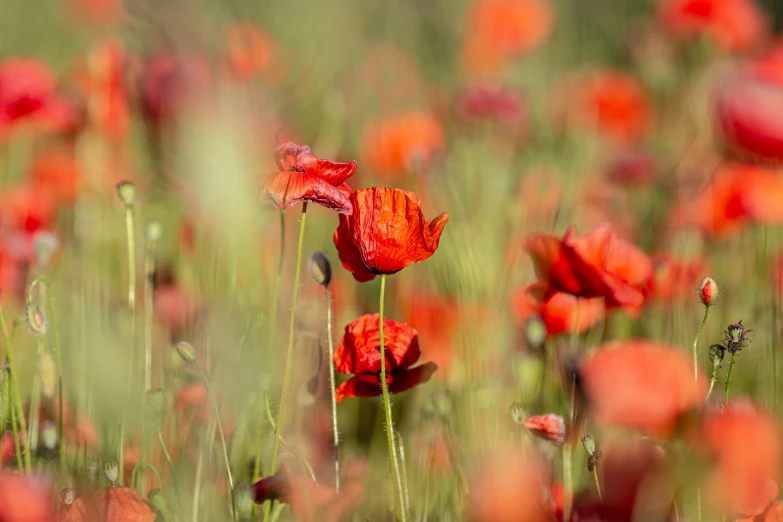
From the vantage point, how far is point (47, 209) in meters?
1.10

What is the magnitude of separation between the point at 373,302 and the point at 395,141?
39cm

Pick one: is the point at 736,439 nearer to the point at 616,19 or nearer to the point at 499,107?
the point at 499,107

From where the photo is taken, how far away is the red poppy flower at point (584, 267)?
0.66 meters

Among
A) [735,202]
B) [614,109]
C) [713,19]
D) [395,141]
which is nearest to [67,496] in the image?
[735,202]

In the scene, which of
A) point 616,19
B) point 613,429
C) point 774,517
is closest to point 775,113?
point 613,429

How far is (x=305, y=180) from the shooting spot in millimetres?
532

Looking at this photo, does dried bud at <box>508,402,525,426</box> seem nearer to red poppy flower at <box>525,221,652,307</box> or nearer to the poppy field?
the poppy field

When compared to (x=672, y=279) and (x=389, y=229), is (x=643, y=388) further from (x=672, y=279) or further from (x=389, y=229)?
(x=672, y=279)

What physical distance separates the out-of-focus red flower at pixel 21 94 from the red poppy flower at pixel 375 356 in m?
0.63

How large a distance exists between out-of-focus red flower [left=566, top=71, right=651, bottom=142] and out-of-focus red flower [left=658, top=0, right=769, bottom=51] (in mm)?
142

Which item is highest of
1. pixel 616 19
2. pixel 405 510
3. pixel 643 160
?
pixel 616 19

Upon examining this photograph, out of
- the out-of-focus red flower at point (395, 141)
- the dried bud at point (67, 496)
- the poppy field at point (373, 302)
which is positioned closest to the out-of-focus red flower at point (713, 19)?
the poppy field at point (373, 302)

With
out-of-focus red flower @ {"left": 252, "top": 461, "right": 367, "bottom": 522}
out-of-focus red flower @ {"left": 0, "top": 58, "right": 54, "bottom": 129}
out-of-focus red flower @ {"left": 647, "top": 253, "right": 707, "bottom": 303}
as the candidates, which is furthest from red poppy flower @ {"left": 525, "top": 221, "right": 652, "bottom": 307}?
out-of-focus red flower @ {"left": 0, "top": 58, "right": 54, "bottom": 129}

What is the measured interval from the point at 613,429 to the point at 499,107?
35.4 inches
